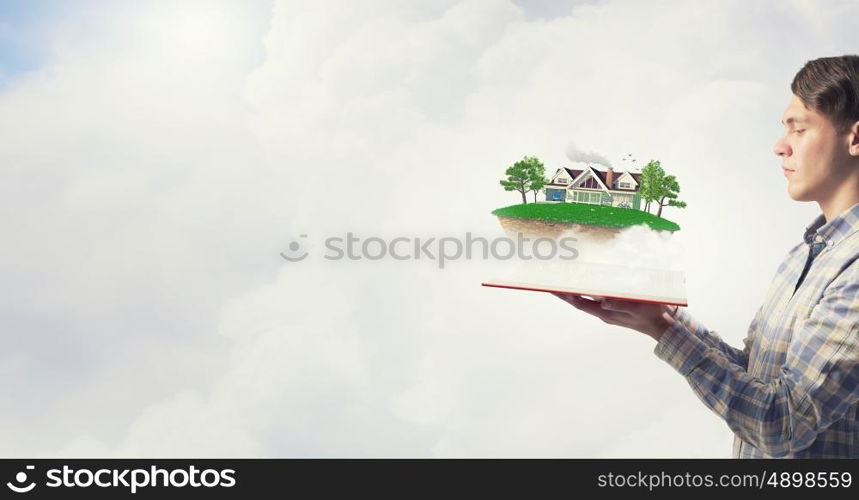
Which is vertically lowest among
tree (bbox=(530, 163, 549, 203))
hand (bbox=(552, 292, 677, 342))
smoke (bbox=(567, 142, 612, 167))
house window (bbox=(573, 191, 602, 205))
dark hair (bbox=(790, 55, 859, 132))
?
hand (bbox=(552, 292, 677, 342))

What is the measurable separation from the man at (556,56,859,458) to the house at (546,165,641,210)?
41 cm

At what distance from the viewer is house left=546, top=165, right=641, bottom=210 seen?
183cm

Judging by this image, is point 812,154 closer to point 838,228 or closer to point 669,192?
point 838,228

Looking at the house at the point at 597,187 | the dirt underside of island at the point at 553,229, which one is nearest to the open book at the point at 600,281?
the dirt underside of island at the point at 553,229

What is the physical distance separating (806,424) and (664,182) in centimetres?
74

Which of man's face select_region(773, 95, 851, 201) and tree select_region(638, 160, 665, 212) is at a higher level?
tree select_region(638, 160, 665, 212)

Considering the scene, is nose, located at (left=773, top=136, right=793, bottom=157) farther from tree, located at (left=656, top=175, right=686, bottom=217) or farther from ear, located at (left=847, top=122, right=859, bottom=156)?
tree, located at (left=656, top=175, right=686, bottom=217)

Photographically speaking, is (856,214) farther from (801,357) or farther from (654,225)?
(654,225)

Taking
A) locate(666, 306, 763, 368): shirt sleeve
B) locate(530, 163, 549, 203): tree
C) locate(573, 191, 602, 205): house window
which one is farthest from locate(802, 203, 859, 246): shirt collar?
locate(530, 163, 549, 203): tree

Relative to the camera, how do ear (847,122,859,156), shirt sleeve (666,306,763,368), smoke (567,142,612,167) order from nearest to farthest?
1. ear (847,122,859,156)
2. shirt sleeve (666,306,763,368)
3. smoke (567,142,612,167)

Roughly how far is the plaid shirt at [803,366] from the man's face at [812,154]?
7 centimetres

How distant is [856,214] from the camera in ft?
4.42

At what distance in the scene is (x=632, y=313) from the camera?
1.41m
